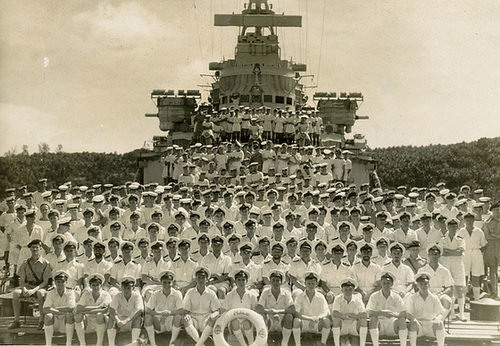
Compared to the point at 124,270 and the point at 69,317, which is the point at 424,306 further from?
the point at 69,317

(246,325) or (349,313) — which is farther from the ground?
(349,313)

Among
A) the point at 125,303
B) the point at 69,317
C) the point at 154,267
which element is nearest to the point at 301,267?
the point at 154,267

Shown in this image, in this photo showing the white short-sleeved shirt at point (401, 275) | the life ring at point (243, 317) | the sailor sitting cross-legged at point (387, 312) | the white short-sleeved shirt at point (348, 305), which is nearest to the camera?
the life ring at point (243, 317)

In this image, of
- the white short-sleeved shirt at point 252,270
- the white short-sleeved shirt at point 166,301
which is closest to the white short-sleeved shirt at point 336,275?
the white short-sleeved shirt at point 252,270

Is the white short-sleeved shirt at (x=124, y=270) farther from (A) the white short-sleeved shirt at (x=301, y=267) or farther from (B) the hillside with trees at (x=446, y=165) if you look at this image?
(B) the hillside with trees at (x=446, y=165)

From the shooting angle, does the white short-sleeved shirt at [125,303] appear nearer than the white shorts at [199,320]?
Yes

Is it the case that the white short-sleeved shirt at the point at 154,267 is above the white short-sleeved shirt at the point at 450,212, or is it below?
below

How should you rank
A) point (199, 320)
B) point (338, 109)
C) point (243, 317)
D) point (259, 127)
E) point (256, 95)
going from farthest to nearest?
point (338, 109) < point (256, 95) < point (259, 127) < point (199, 320) < point (243, 317)
